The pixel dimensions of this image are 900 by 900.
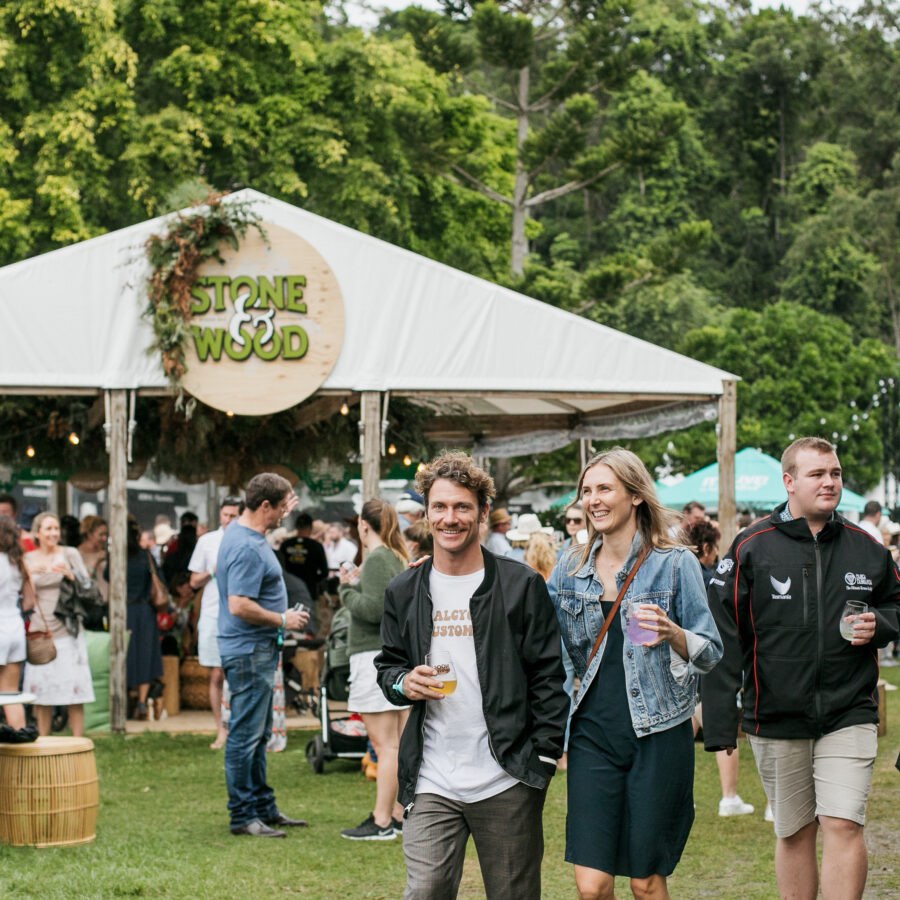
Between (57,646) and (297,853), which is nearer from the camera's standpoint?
(297,853)

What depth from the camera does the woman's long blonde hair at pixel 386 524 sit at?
26.7 feet

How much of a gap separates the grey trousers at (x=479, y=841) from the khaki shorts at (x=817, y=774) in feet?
3.93

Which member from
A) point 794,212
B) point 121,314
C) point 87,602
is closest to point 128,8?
point 121,314

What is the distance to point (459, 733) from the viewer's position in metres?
4.53

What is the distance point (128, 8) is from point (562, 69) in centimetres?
780

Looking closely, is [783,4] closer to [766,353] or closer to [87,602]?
[766,353]

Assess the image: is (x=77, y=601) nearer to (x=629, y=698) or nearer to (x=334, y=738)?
(x=334, y=738)

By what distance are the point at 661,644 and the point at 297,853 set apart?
13.0 ft

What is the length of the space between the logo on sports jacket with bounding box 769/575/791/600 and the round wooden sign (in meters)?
8.02

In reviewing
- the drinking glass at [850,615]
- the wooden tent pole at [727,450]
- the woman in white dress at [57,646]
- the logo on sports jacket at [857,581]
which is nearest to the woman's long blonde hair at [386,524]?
the logo on sports jacket at [857,581]

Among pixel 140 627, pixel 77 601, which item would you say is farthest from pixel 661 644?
pixel 140 627

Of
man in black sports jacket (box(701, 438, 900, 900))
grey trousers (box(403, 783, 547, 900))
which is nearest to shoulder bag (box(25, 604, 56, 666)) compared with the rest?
man in black sports jacket (box(701, 438, 900, 900))

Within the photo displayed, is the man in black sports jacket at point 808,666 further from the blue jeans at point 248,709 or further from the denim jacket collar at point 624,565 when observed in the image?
the blue jeans at point 248,709

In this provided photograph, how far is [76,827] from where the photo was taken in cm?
828
